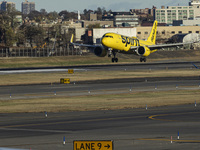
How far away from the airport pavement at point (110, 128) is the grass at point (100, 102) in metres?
3.20

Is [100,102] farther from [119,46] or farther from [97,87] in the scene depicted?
[119,46]

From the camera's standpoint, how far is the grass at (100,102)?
148ft

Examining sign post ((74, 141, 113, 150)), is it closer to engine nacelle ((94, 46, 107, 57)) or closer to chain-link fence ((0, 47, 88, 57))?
engine nacelle ((94, 46, 107, 57))

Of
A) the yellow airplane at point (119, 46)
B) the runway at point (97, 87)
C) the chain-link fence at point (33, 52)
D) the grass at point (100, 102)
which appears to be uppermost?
the yellow airplane at point (119, 46)

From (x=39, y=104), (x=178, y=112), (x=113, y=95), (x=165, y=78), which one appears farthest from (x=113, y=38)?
(x=178, y=112)

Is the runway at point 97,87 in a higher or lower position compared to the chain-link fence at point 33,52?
lower

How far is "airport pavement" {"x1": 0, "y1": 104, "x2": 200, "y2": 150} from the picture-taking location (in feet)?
87.8

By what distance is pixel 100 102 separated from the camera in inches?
1945

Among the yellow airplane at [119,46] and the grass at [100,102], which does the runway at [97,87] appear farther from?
the yellow airplane at [119,46]

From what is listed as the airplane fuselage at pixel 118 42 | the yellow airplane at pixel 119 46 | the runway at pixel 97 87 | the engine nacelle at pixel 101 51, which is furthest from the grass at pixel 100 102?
the engine nacelle at pixel 101 51

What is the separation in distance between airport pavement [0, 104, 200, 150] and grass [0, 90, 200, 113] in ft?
10.5

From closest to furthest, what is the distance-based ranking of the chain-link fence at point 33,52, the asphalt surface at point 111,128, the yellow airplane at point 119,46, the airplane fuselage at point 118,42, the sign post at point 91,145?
1. the sign post at point 91,145
2. the asphalt surface at point 111,128
3. the airplane fuselage at point 118,42
4. the yellow airplane at point 119,46
5. the chain-link fence at point 33,52

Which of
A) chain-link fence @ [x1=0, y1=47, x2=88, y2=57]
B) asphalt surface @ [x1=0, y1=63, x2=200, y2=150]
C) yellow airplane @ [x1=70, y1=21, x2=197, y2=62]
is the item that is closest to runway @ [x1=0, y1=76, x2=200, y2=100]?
asphalt surface @ [x1=0, y1=63, x2=200, y2=150]

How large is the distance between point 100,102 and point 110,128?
1700 centimetres
